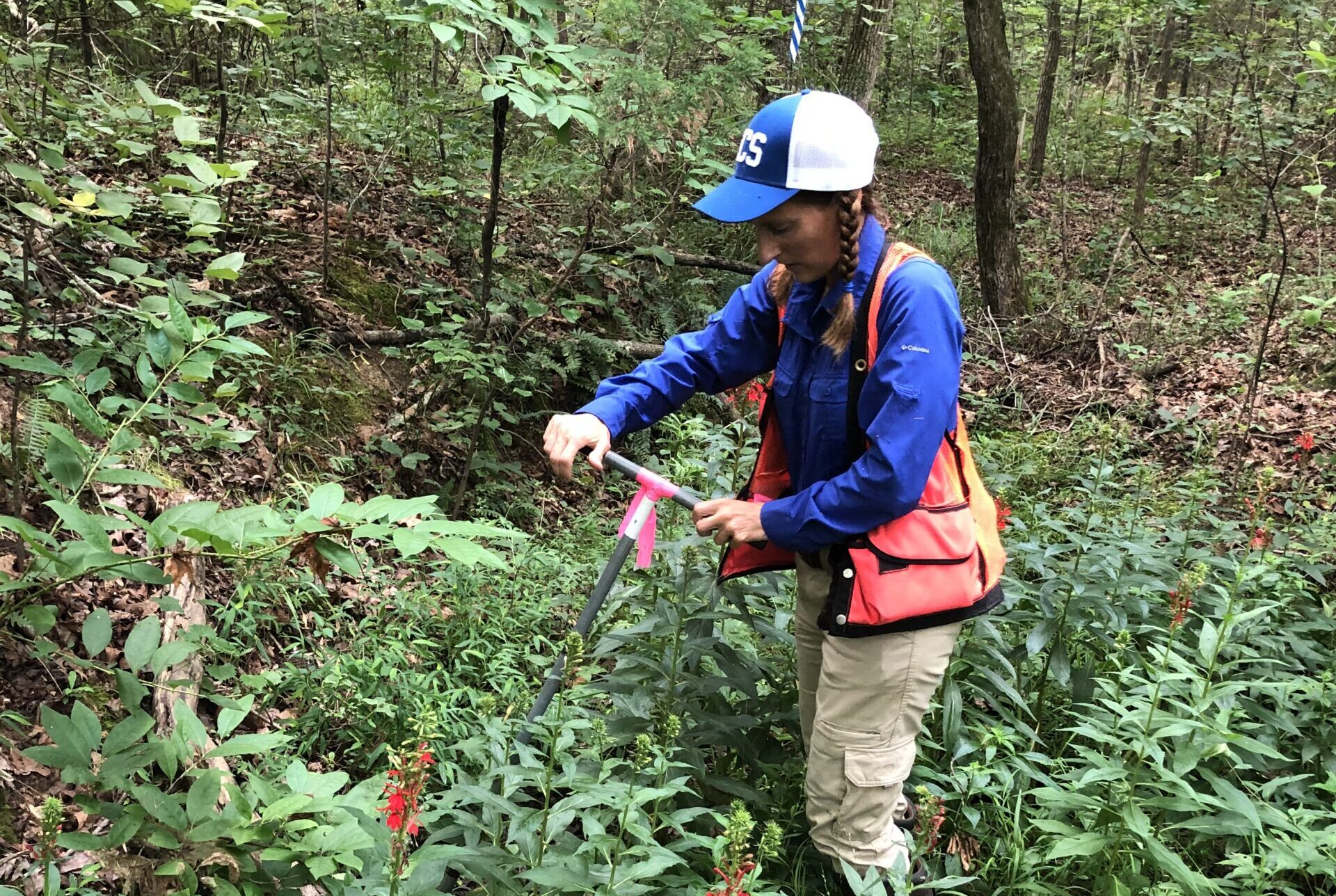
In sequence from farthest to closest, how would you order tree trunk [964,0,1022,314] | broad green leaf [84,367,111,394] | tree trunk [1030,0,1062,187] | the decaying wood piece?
tree trunk [1030,0,1062,187] → tree trunk [964,0,1022,314] → the decaying wood piece → broad green leaf [84,367,111,394]

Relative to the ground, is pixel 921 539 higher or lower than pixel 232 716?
higher

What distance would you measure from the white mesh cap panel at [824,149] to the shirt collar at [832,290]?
0.16 metres

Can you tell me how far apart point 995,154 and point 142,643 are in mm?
9129

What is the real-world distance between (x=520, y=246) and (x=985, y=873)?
5.57 m

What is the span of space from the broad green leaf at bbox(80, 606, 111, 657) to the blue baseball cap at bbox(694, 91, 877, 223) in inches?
64.2

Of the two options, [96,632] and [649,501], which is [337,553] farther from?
[649,501]

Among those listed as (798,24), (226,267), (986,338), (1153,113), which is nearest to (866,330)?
(226,267)

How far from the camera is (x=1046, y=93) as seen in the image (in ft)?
47.5

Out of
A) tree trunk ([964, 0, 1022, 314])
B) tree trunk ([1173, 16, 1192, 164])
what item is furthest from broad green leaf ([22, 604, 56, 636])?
tree trunk ([1173, 16, 1192, 164])

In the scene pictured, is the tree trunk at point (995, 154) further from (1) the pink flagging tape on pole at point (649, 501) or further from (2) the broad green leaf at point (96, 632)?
(2) the broad green leaf at point (96, 632)

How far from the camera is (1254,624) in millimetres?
3453

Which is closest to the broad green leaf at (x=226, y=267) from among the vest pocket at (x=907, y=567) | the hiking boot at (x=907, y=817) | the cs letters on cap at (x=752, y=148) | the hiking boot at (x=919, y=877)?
the cs letters on cap at (x=752, y=148)

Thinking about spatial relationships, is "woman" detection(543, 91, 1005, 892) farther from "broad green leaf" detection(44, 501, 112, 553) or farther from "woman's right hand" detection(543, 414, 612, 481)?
"broad green leaf" detection(44, 501, 112, 553)

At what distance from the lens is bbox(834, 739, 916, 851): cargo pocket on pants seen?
2416mm
